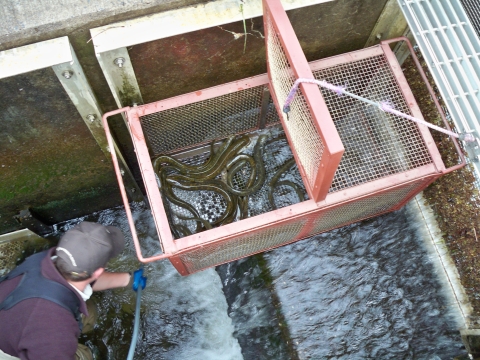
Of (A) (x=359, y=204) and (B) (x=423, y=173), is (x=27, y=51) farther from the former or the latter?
(B) (x=423, y=173)

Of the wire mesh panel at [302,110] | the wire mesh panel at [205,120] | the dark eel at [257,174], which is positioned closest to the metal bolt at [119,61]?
the wire mesh panel at [205,120]

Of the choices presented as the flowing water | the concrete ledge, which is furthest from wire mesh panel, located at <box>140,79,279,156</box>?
the concrete ledge

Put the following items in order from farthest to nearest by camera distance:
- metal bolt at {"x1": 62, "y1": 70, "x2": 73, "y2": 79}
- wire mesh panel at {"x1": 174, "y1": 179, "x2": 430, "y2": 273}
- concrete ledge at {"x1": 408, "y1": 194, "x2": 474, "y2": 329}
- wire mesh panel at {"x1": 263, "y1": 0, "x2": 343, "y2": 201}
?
concrete ledge at {"x1": 408, "y1": 194, "x2": 474, "y2": 329}, wire mesh panel at {"x1": 174, "y1": 179, "x2": 430, "y2": 273}, metal bolt at {"x1": 62, "y1": 70, "x2": 73, "y2": 79}, wire mesh panel at {"x1": 263, "y1": 0, "x2": 343, "y2": 201}

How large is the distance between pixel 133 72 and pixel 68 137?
0.96 metres

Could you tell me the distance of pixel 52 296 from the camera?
282 centimetres

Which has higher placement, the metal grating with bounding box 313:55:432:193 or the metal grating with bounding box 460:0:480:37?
the metal grating with bounding box 460:0:480:37

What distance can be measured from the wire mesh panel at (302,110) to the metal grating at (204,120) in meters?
0.54

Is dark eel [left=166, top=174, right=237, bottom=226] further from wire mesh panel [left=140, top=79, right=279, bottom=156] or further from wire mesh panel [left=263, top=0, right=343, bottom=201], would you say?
wire mesh panel [left=263, top=0, right=343, bottom=201]

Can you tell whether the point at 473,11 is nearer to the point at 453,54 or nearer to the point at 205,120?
the point at 453,54

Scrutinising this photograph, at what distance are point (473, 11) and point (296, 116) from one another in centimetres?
179

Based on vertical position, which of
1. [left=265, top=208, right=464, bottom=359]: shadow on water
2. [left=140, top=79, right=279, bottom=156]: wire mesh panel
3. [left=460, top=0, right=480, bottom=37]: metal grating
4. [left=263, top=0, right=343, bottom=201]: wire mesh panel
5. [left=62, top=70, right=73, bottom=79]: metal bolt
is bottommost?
[left=265, top=208, right=464, bottom=359]: shadow on water

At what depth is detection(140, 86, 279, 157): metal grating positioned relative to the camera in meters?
3.68

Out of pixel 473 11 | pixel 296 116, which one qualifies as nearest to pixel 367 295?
pixel 296 116

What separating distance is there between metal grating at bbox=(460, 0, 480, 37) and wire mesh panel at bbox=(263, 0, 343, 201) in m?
1.67
